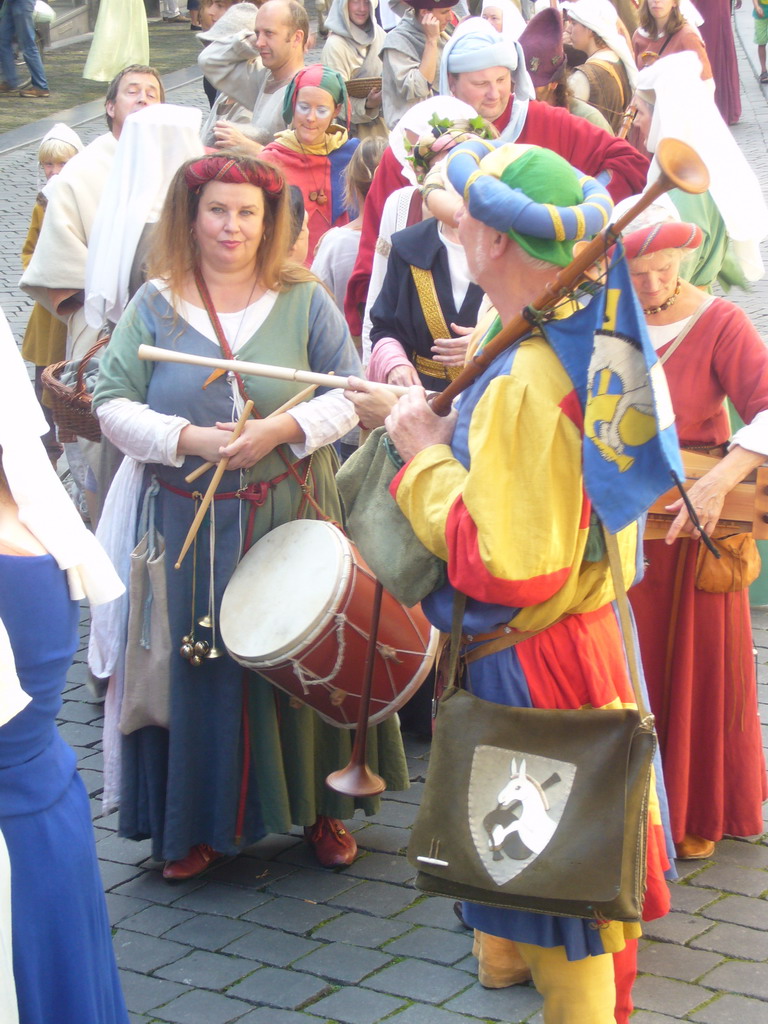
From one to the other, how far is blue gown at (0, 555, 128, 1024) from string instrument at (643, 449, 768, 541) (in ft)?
5.43

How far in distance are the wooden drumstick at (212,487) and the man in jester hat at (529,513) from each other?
0.97 m

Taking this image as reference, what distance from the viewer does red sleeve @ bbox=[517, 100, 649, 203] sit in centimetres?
514

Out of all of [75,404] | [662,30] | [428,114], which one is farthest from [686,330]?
[662,30]

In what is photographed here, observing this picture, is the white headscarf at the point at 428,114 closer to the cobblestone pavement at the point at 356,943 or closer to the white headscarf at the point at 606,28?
the cobblestone pavement at the point at 356,943

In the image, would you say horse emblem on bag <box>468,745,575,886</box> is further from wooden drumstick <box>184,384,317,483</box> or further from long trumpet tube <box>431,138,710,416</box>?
wooden drumstick <box>184,384,317,483</box>

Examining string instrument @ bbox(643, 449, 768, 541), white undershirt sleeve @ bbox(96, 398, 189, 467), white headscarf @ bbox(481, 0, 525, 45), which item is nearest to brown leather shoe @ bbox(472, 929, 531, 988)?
string instrument @ bbox(643, 449, 768, 541)

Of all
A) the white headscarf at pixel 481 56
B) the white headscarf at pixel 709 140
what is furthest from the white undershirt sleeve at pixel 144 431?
the white headscarf at pixel 481 56

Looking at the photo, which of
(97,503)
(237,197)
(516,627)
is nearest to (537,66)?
(97,503)

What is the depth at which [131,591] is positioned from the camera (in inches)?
149

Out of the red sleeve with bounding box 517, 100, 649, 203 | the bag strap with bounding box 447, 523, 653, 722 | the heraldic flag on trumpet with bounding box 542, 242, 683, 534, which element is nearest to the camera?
the heraldic flag on trumpet with bounding box 542, 242, 683, 534

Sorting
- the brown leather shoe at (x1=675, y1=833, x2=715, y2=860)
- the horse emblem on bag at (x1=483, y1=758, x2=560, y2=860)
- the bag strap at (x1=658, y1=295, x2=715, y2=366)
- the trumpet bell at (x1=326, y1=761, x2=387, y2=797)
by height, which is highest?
the bag strap at (x1=658, y1=295, x2=715, y2=366)

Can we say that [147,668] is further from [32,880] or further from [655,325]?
[655,325]

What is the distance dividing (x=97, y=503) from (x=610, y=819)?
10.9 feet

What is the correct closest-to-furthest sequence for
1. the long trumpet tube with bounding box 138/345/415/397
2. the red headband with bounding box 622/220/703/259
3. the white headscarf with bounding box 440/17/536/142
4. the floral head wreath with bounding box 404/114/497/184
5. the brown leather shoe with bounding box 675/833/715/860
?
the long trumpet tube with bounding box 138/345/415/397 < the red headband with bounding box 622/220/703/259 < the brown leather shoe with bounding box 675/833/715/860 < the floral head wreath with bounding box 404/114/497/184 < the white headscarf with bounding box 440/17/536/142
